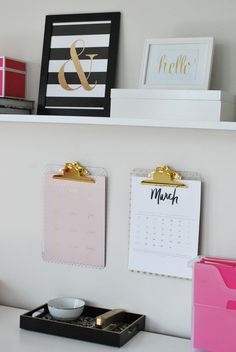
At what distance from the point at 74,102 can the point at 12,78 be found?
22 cm

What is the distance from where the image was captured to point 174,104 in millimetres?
1653

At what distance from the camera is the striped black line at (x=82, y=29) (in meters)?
1.91

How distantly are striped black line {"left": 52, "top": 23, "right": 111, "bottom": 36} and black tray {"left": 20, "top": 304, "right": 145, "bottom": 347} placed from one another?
2.93 feet

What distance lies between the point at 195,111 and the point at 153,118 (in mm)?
124

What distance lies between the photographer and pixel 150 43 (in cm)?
180

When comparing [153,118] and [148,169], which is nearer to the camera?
[153,118]

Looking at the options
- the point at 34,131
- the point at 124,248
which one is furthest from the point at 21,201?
the point at 124,248

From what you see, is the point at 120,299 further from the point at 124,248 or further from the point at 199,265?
the point at 199,265

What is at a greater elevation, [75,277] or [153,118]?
[153,118]

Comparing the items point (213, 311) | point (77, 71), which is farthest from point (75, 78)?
point (213, 311)

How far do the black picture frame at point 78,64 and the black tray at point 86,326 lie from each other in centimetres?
65

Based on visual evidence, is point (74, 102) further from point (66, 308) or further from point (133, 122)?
point (66, 308)

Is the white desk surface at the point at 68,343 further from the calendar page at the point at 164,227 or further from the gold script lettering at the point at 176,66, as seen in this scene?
the gold script lettering at the point at 176,66

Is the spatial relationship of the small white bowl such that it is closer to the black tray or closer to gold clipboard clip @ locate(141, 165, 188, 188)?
the black tray
